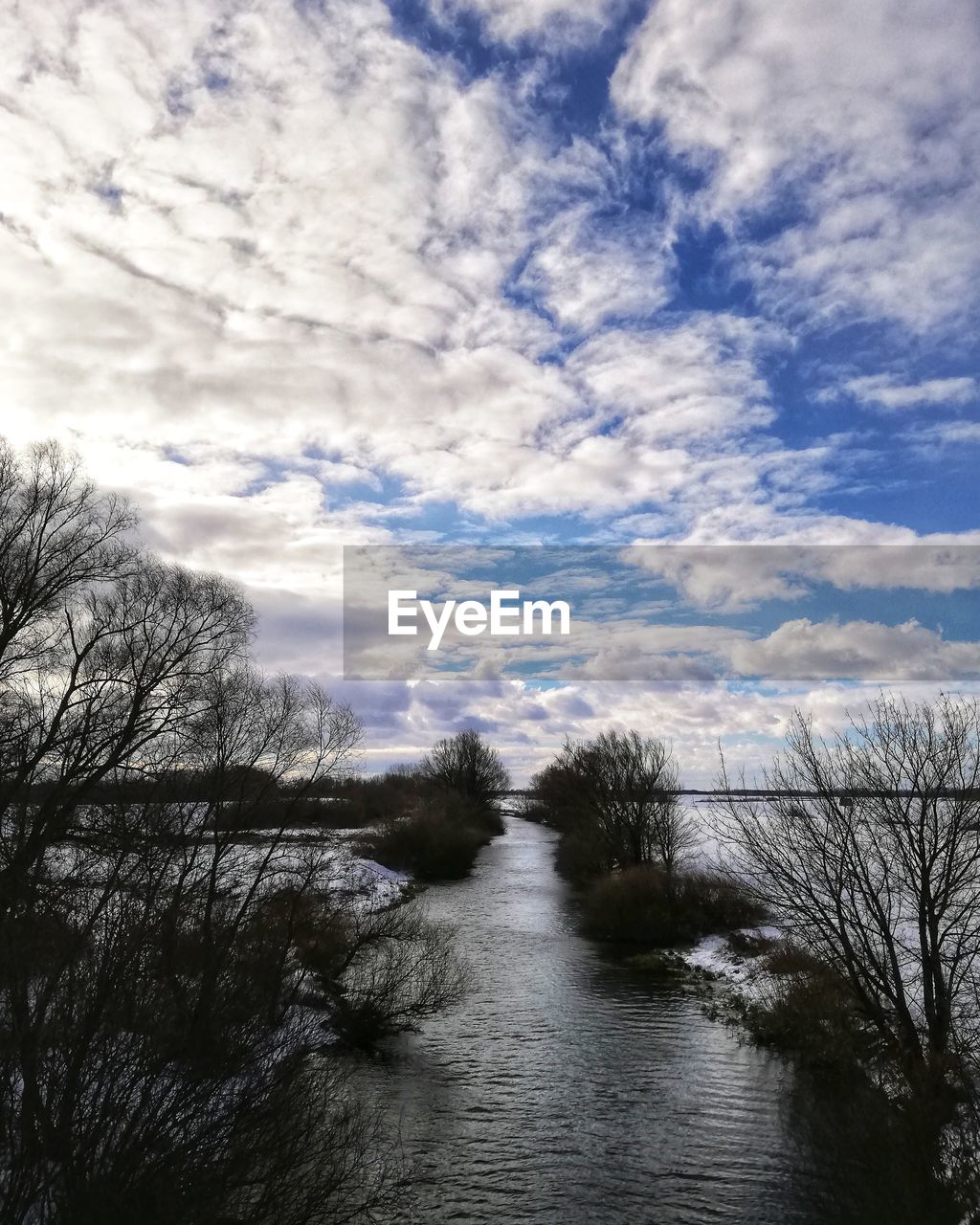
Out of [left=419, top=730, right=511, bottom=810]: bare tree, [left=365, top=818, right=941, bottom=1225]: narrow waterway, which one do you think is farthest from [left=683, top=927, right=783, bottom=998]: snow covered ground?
[left=419, top=730, right=511, bottom=810]: bare tree

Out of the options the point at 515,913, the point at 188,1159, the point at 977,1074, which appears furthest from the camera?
the point at 515,913

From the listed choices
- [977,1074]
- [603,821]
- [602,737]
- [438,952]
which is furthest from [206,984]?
[602,737]

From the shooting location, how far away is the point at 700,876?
3400 cm

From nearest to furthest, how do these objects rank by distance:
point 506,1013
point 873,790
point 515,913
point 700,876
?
point 873,790 < point 506,1013 < point 700,876 < point 515,913

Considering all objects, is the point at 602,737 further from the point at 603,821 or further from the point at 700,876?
the point at 700,876

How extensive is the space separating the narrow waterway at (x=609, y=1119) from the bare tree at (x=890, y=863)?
2.05m

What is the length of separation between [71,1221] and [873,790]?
13137mm

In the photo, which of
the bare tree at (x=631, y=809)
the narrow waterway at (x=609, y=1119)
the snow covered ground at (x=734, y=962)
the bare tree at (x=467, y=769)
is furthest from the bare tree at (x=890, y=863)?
the bare tree at (x=467, y=769)

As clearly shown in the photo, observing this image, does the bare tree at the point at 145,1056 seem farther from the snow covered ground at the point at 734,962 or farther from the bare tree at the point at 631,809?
the bare tree at the point at 631,809

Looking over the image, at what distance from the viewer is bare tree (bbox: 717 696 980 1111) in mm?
13469

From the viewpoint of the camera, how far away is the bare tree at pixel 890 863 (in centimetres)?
1347

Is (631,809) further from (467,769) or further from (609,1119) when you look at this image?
(467,769)

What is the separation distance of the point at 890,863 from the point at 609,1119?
670 centimetres

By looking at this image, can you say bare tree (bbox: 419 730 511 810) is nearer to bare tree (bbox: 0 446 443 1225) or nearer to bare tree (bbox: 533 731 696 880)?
bare tree (bbox: 533 731 696 880)
